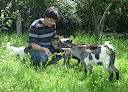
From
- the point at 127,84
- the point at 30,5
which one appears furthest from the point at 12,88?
the point at 30,5

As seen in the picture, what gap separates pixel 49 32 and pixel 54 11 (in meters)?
0.78

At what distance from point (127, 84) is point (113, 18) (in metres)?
7.21

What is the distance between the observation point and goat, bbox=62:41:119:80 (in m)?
3.13

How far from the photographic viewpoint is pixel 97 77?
3170mm

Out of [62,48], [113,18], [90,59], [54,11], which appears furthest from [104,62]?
[113,18]

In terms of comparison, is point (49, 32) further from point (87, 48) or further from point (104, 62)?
point (104, 62)

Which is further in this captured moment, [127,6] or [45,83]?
[127,6]

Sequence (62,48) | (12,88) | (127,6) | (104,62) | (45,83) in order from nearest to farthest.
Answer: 1. (12,88)
2. (45,83)
3. (104,62)
4. (62,48)
5. (127,6)

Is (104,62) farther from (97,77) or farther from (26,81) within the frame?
(26,81)

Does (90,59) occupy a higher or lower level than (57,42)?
lower

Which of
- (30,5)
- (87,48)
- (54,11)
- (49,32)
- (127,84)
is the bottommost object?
(127,84)

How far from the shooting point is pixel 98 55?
10.7ft

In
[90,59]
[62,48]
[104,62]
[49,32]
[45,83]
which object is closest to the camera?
[45,83]

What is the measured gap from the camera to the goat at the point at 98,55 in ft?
10.3
